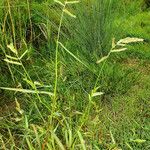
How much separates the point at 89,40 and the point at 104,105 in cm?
56

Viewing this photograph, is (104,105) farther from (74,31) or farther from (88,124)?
(74,31)

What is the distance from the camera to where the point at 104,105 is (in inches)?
111

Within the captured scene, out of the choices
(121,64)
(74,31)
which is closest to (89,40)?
(74,31)

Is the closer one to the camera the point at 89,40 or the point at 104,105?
the point at 104,105

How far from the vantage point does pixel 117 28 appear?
3.25m

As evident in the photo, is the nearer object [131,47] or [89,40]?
[89,40]

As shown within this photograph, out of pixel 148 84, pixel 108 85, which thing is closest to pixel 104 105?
pixel 108 85

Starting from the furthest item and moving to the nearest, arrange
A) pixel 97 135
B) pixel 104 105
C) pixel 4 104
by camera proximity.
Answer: pixel 4 104, pixel 104 105, pixel 97 135

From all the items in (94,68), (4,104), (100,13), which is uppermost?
(100,13)

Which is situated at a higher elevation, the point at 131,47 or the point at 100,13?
the point at 100,13

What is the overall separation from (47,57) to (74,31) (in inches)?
12.2

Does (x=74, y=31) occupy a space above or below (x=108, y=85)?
above

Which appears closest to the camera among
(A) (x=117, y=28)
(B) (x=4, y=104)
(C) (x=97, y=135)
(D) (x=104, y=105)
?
(C) (x=97, y=135)

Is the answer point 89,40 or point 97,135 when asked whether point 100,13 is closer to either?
point 89,40
